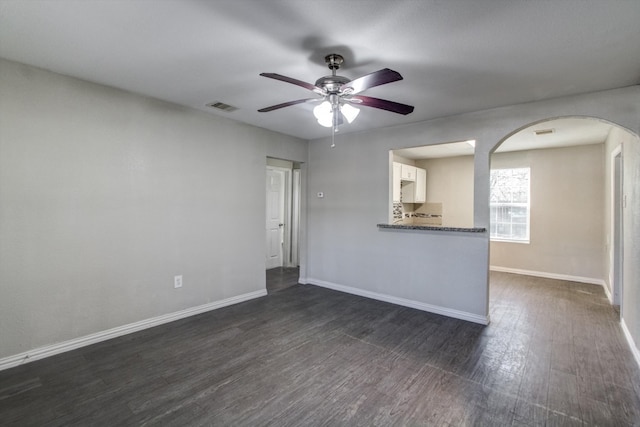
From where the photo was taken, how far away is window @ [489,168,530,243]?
578 cm

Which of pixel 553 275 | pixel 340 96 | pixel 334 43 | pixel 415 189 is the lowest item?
pixel 553 275

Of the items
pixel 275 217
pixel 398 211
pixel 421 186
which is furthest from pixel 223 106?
pixel 421 186

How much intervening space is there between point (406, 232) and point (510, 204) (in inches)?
130

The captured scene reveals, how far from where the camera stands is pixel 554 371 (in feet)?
7.98

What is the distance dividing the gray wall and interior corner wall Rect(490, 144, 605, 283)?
2.34 m

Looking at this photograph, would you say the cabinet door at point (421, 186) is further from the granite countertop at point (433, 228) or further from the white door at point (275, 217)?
the white door at point (275, 217)

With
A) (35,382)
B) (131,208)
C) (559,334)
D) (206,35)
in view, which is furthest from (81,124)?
(559,334)

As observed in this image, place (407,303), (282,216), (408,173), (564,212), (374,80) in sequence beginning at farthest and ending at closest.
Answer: (282,216)
(408,173)
(564,212)
(407,303)
(374,80)

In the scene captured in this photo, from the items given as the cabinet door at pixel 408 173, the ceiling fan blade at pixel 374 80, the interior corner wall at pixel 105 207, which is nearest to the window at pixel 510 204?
the cabinet door at pixel 408 173

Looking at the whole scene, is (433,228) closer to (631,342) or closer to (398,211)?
(631,342)

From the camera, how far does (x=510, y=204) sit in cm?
595

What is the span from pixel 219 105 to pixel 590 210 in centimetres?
622

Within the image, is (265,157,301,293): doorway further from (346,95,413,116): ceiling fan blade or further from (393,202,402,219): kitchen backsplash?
(346,95,413,116): ceiling fan blade

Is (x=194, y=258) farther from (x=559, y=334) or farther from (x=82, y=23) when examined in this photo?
(x=559, y=334)
